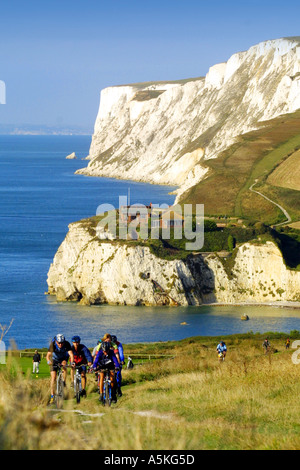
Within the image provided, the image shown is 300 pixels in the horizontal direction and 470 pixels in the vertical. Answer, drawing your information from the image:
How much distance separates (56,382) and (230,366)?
4705 mm

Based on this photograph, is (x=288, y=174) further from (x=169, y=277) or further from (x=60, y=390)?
(x=60, y=390)

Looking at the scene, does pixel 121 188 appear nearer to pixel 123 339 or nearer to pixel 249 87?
pixel 249 87

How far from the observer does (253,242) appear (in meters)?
74.8

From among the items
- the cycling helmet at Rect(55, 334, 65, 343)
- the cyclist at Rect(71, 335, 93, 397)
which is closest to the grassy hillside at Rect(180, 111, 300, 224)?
the cyclist at Rect(71, 335, 93, 397)

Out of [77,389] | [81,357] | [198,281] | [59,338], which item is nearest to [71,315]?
[198,281]

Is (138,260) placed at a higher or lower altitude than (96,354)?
higher

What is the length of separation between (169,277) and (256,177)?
45.2m

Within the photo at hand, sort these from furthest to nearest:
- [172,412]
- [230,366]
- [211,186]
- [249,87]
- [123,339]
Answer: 1. [249,87]
2. [211,186]
3. [123,339]
4. [230,366]
5. [172,412]

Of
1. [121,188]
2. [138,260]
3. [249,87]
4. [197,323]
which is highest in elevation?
[249,87]

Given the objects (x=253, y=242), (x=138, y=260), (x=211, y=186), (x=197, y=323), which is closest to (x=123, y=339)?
(x=197, y=323)

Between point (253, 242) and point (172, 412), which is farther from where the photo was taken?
point (253, 242)

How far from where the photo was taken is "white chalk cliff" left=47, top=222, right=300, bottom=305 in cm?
7100

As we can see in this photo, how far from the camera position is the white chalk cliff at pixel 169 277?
233 ft

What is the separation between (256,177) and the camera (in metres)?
113
